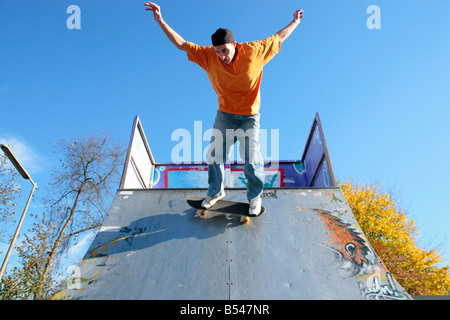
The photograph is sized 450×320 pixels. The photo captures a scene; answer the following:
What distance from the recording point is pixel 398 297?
301 centimetres

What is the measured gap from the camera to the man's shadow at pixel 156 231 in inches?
147

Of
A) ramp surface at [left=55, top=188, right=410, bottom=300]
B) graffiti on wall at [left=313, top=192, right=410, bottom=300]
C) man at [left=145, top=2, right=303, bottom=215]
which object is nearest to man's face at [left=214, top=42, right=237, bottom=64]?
man at [left=145, top=2, right=303, bottom=215]

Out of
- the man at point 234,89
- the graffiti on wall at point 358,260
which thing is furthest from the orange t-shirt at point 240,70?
the graffiti on wall at point 358,260

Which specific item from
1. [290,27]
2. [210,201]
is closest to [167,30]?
[290,27]

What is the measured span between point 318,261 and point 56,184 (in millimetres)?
19303

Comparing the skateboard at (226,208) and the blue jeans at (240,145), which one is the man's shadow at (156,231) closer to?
the skateboard at (226,208)

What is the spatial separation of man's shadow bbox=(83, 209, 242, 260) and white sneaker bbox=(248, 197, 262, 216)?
0.68 feet

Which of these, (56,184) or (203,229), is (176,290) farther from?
(56,184)

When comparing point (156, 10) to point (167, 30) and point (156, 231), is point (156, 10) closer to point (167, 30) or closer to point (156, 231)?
point (167, 30)

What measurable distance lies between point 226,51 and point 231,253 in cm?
233

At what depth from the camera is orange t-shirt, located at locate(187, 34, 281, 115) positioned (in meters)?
3.76

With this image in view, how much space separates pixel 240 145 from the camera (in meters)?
4.04

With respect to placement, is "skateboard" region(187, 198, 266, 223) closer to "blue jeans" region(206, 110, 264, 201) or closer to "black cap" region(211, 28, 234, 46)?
"blue jeans" region(206, 110, 264, 201)

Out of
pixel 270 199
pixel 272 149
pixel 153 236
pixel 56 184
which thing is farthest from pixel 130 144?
pixel 56 184
